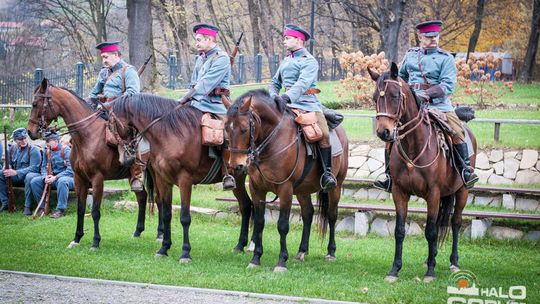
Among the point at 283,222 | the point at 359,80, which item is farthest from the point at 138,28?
the point at 283,222

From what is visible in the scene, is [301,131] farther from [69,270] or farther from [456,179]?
[69,270]

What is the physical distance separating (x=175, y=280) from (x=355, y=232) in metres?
4.65

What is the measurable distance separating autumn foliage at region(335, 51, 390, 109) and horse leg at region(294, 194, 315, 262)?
9010mm

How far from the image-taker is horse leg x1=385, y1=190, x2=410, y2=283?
1043cm

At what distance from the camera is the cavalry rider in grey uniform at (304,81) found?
11461mm

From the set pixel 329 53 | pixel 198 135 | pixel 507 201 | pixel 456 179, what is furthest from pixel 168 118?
pixel 329 53

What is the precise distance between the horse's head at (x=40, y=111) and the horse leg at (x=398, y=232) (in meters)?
5.19

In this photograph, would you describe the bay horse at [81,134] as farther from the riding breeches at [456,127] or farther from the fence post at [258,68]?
the fence post at [258,68]

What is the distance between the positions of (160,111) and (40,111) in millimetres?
1940

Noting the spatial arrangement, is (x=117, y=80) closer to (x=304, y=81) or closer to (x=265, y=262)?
(x=304, y=81)

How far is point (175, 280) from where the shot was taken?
10.3 meters

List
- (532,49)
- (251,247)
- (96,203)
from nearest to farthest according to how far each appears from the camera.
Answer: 1. (251,247)
2. (96,203)
3. (532,49)

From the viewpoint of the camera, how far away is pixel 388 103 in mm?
9938
